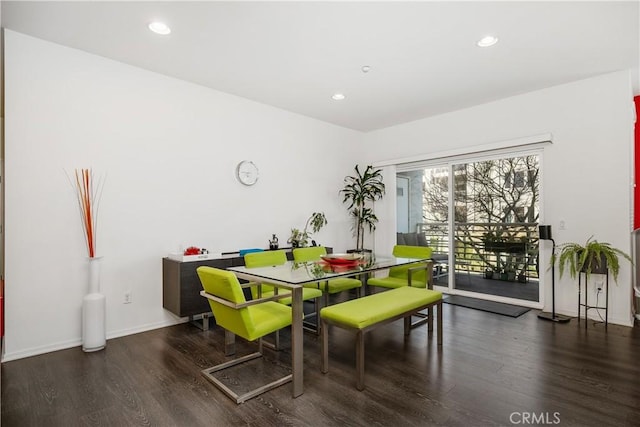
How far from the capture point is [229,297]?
7.45 ft

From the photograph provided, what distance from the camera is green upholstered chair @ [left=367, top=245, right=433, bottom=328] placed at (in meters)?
3.74

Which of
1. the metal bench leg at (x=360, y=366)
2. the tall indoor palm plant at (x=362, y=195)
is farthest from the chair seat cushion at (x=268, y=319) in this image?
the tall indoor palm plant at (x=362, y=195)

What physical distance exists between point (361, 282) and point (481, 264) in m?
2.14

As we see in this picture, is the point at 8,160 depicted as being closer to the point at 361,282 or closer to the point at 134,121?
the point at 134,121

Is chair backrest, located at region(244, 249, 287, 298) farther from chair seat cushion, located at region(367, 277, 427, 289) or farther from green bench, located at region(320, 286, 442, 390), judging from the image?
chair seat cushion, located at region(367, 277, 427, 289)

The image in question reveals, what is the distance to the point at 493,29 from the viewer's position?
2.86 m

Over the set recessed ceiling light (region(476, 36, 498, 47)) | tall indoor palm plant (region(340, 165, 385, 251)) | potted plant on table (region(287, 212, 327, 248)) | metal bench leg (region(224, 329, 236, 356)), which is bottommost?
metal bench leg (region(224, 329, 236, 356))

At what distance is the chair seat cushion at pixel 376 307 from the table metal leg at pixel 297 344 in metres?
0.30

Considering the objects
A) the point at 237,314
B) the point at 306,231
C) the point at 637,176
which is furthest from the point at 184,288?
the point at 637,176

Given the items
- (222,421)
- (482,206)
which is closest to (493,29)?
(482,206)

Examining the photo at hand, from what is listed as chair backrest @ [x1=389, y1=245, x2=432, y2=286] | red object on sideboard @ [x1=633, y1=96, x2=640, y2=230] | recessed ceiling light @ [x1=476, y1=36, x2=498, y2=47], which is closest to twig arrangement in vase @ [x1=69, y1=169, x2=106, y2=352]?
chair backrest @ [x1=389, y1=245, x2=432, y2=286]

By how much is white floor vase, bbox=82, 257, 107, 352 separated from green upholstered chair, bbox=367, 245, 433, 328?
9.09ft

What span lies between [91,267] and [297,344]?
86.7 inches

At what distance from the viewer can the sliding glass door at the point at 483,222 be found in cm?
456
